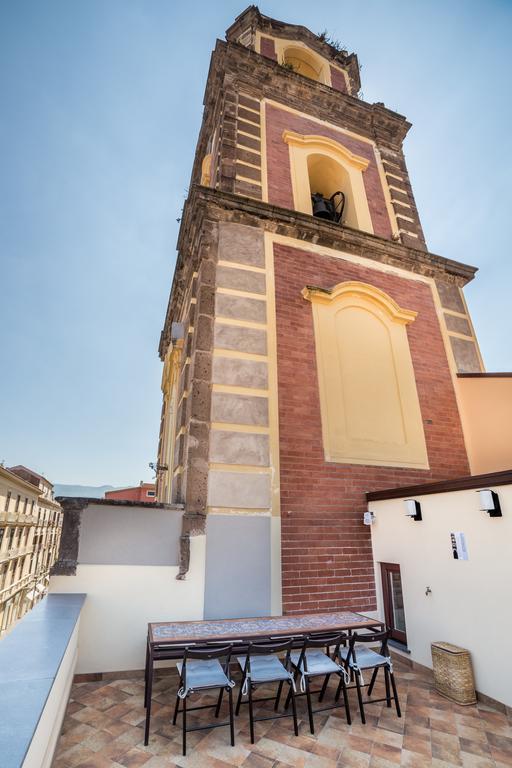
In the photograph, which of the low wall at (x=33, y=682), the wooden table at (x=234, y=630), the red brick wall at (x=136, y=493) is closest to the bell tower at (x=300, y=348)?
the wooden table at (x=234, y=630)

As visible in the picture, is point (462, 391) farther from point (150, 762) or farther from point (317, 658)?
point (150, 762)

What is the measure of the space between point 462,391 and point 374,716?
5669 mm

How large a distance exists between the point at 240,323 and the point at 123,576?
3.90 m

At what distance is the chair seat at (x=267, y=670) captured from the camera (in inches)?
133

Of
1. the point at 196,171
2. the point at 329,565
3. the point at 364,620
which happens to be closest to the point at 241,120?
the point at 196,171

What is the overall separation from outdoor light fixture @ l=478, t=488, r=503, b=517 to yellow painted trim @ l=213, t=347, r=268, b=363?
11.2 ft

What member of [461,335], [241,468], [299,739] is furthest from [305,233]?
[299,739]

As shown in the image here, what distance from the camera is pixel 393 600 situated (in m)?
5.48

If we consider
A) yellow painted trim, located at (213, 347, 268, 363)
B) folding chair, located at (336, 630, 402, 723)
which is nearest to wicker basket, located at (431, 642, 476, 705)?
folding chair, located at (336, 630, 402, 723)

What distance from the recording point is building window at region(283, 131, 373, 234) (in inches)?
337

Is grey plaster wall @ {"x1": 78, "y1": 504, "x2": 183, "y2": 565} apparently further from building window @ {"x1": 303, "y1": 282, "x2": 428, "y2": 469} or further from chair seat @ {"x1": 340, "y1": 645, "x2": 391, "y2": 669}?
building window @ {"x1": 303, "y1": 282, "x2": 428, "y2": 469}

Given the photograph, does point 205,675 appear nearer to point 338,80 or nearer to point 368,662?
point 368,662

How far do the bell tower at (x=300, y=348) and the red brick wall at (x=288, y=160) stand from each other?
0.04m

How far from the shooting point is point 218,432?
5.46 meters
